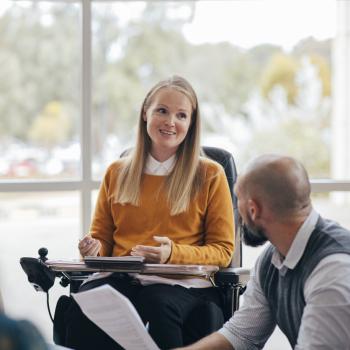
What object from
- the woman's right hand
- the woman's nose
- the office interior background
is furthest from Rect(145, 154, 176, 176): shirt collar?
the office interior background

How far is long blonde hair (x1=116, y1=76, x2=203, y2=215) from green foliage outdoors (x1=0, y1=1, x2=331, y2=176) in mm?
1112

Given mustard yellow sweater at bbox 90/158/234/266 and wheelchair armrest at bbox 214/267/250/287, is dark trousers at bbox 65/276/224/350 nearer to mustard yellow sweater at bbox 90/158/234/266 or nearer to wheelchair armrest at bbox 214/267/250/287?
wheelchair armrest at bbox 214/267/250/287

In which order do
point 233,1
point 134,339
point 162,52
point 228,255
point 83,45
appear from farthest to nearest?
point 162,52, point 233,1, point 83,45, point 228,255, point 134,339

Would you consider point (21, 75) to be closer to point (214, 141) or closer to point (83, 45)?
point (83, 45)

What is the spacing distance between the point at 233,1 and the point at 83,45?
0.87 m

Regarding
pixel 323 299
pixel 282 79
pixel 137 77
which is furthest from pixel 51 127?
pixel 323 299

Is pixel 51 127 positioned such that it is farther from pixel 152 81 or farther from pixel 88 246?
pixel 88 246

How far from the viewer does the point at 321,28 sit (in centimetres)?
377

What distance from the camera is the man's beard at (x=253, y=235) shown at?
1.75 m

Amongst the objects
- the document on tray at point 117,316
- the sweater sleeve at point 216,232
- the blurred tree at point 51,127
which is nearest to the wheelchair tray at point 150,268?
the sweater sleeve at point 216,232

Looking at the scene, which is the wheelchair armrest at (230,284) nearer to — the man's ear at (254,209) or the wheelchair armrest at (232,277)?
the wheelchair armrest at (232,277)

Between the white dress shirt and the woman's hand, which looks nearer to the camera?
the white dress shirt

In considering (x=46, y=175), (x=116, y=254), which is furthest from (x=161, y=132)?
(x=46, y=175)

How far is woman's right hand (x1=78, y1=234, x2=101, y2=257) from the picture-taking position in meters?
2.38
